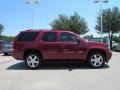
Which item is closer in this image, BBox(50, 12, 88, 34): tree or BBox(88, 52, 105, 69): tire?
BBox(88, 52, 105, 69): tire

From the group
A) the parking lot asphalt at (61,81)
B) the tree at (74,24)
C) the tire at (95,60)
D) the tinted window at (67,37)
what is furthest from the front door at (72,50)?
the tree at (74,24)

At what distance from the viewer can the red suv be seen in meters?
15.1

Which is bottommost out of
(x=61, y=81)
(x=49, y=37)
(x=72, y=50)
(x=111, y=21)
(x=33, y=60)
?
(x=61, y=81)

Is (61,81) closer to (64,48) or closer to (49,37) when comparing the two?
(64,48)

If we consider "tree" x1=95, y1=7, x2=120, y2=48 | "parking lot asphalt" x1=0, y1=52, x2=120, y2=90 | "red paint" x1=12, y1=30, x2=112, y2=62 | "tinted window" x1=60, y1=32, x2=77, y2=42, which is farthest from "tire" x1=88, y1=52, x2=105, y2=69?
"tree" x1=95, y1=7, x2=120, y2=48

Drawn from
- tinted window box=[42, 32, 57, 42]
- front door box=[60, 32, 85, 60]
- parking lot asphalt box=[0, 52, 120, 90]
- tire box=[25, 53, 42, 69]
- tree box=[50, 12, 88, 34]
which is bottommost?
parking lot asphalt box=[0, 52, 120, 90]

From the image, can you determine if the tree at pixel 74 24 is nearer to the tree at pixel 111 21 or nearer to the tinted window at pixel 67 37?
the tree at pixel 111 21

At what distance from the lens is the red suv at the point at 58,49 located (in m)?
15.1

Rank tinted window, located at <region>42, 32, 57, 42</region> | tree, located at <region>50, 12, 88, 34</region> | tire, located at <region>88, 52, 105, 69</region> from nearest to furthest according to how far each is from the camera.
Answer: tire, located at <region>88, 52, 105, 69</region> → tinted window, located at <region>42, 32, 57, 42</region> → tree, located at <region>50, 12, 88, 34</region>

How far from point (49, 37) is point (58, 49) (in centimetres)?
77

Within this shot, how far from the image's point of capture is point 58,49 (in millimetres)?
15164

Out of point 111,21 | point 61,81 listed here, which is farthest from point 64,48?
point 111,21

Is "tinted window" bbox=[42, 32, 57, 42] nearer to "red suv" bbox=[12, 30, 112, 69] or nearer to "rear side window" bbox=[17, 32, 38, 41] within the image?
"red suv" bbox=[12, 30, 112, 69]

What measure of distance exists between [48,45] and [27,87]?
17.7ft
